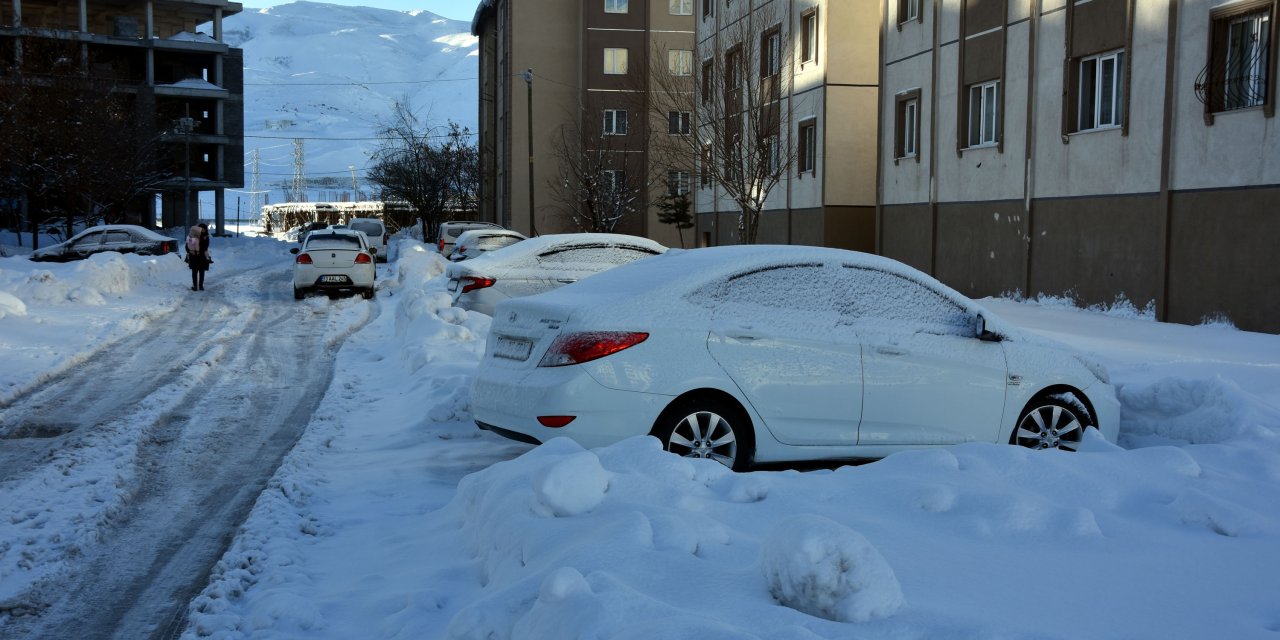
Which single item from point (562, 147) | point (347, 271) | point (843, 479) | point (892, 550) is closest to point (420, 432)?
point (843, 479)

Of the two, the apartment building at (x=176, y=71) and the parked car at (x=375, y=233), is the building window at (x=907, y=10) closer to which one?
the parked car at (x=375, y=233)

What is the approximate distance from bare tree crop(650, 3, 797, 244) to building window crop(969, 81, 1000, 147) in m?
5.35

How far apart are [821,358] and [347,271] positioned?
19.3 m

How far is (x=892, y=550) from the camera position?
15.8ft

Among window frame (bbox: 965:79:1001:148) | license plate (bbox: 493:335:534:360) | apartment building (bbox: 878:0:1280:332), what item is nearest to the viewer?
license plate (bbox: 493:335:534:360)

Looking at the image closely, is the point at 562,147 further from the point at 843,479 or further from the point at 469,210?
the point at 843,479

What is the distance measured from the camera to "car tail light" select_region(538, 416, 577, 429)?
6.91 metres

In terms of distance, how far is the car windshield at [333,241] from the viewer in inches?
997

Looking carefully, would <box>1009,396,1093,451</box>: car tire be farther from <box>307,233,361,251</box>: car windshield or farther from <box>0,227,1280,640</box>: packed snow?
<box>307,233,361,251</box>: car windshield

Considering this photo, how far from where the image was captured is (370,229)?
44375 mm

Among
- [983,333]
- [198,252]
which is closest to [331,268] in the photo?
[198,252]

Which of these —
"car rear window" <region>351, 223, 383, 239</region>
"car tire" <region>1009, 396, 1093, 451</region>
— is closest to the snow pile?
"car tire" <region>1009, 396, 1093, 451</region>

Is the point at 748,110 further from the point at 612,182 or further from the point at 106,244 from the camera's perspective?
the point at 612,182

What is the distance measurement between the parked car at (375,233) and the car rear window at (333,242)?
1646 cm
